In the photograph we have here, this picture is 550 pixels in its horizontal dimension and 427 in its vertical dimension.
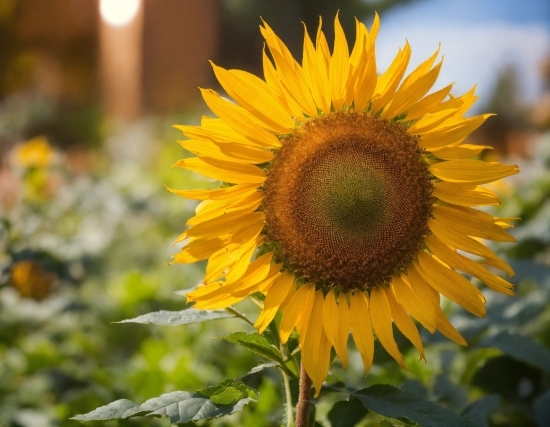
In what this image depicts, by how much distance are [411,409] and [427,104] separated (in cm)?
50

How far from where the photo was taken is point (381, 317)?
108 cm

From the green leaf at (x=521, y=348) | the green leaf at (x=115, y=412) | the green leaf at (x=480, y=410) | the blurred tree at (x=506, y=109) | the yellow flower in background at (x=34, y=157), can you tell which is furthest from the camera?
the blurred tree at (x=506, y=109)

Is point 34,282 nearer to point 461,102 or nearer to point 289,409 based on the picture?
point 289,409

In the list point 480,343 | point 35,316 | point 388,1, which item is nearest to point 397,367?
point 480,343

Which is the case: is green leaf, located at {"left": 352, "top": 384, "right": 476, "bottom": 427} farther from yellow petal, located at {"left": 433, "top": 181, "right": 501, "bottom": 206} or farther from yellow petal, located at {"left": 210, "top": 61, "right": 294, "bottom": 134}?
yellow petal, located at {"left": 210, "top": 61, "right": 294, "bottom": 134}

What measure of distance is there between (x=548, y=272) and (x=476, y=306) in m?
0.92

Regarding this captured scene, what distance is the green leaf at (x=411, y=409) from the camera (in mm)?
1008

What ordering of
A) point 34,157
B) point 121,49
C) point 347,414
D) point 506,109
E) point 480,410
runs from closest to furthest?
point 347,414, point 480,410, point 34,157, point 506,109, point 121,49

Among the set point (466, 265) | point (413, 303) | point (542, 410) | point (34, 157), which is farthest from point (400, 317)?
point (34, 157)

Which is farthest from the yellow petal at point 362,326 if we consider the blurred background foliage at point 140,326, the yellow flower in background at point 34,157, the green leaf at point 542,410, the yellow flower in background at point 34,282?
the yellow flower in background at point 34,157

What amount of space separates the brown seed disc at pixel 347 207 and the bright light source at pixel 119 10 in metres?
12.9

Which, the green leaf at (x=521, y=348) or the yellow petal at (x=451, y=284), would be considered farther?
the green leaf at (x=521, y=348)

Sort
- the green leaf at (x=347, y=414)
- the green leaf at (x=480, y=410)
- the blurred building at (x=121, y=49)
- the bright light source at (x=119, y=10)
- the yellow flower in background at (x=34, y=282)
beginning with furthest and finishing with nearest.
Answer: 1. the blurred building at (x=121, y=49)
2. the bright light source at (x=119, y=10)
3. the yellow flower in background at (x=34, y=282)
4. the green leaf at (x=480, y=410)
5. the green leaf at (x=347, y=414)

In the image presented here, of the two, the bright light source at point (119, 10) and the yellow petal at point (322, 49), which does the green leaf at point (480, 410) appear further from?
the bright light source at point (119, 10)
